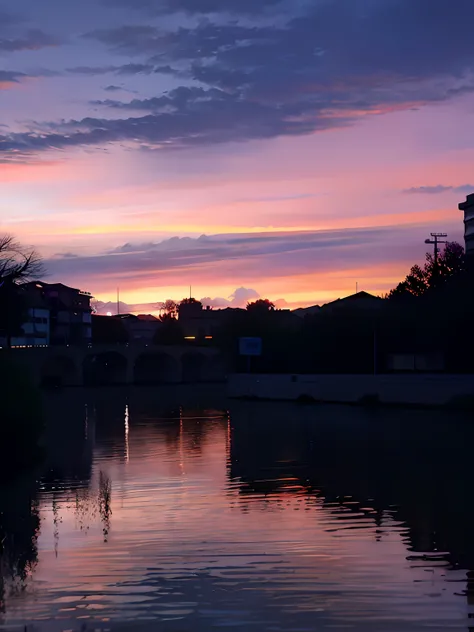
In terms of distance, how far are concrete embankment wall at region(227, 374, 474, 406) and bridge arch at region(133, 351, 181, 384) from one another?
51964mm

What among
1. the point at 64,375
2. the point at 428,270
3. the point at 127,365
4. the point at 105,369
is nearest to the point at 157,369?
the point at 105,369

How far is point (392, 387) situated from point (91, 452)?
100 feet

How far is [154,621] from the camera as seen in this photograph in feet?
34.7

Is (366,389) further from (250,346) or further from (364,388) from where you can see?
(250,346)

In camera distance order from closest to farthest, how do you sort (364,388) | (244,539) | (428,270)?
(244,539), (364,388), (428,270)

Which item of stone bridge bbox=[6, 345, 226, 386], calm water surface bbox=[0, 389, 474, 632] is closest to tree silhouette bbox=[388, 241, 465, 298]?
stone bridge bbox=[6, 345, 226, 386]

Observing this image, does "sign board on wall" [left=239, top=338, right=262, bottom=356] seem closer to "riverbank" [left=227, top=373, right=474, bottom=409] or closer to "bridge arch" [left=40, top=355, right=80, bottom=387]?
"riverbank" [left=227, top=373, right=474, bottom=409]

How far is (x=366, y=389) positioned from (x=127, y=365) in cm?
6643

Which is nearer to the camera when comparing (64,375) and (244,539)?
(244,539)

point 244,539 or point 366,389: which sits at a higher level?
point 366,389

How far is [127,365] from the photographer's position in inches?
4924

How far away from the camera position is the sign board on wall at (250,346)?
78062 millimetres

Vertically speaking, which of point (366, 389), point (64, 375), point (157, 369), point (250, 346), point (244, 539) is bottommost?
point (244, 539)

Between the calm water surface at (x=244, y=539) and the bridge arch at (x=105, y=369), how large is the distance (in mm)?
93160
